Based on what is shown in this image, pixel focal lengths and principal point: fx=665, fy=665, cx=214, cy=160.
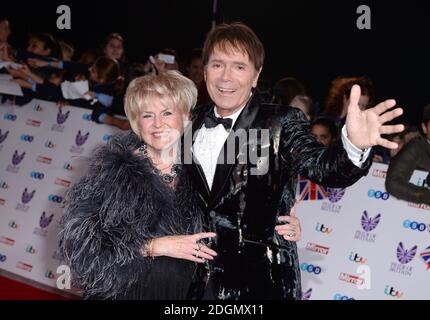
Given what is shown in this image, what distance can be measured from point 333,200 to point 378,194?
1.02ft

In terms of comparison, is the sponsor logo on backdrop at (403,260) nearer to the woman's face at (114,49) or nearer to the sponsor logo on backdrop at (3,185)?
the sponsor logo on backdrop at (3,185)

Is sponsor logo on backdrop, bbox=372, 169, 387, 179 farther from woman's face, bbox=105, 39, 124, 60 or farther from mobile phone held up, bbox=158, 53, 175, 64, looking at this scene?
woman's face, bbox=105, 39, 124, 60

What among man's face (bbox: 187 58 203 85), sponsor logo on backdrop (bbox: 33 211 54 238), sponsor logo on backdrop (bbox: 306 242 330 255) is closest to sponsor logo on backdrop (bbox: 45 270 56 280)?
sponsor logo on backdrop (bbox: 33 211 54 238)

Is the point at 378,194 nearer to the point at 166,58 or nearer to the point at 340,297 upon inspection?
the point at 340,297

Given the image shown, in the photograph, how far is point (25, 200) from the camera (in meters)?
5.25

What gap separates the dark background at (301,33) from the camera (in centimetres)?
618

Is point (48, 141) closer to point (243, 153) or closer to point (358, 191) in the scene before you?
point (358, 191)

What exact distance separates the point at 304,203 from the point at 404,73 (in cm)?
239

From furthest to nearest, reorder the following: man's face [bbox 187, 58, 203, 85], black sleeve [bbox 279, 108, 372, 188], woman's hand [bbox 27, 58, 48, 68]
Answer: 1. man's face [bbox 187, 58, 203, 85]
2. woman's hand [bbox 27, 58, 48, 68]
3. black sleeve [bbox 279, 108, 372, 188]

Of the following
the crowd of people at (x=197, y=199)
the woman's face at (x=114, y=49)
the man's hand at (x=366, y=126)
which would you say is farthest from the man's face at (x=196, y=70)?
the man's hand at (x=366, y=126)

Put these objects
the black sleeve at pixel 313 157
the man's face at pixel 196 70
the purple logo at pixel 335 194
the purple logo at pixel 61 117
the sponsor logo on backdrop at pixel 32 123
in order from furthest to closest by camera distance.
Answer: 1. the man's face at pixel 196 70
2. the sponsor logo on backdrop at pixel 32 123
3. the purple logo at pixel 61 117
4. the purple logo at pixel 335 194
5. the black sleeve at pixel 313 157

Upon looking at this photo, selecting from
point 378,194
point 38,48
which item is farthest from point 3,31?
point 378,194

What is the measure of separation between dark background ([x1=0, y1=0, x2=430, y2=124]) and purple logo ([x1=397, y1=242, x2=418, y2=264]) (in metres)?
2.32

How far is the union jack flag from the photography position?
4402mm
